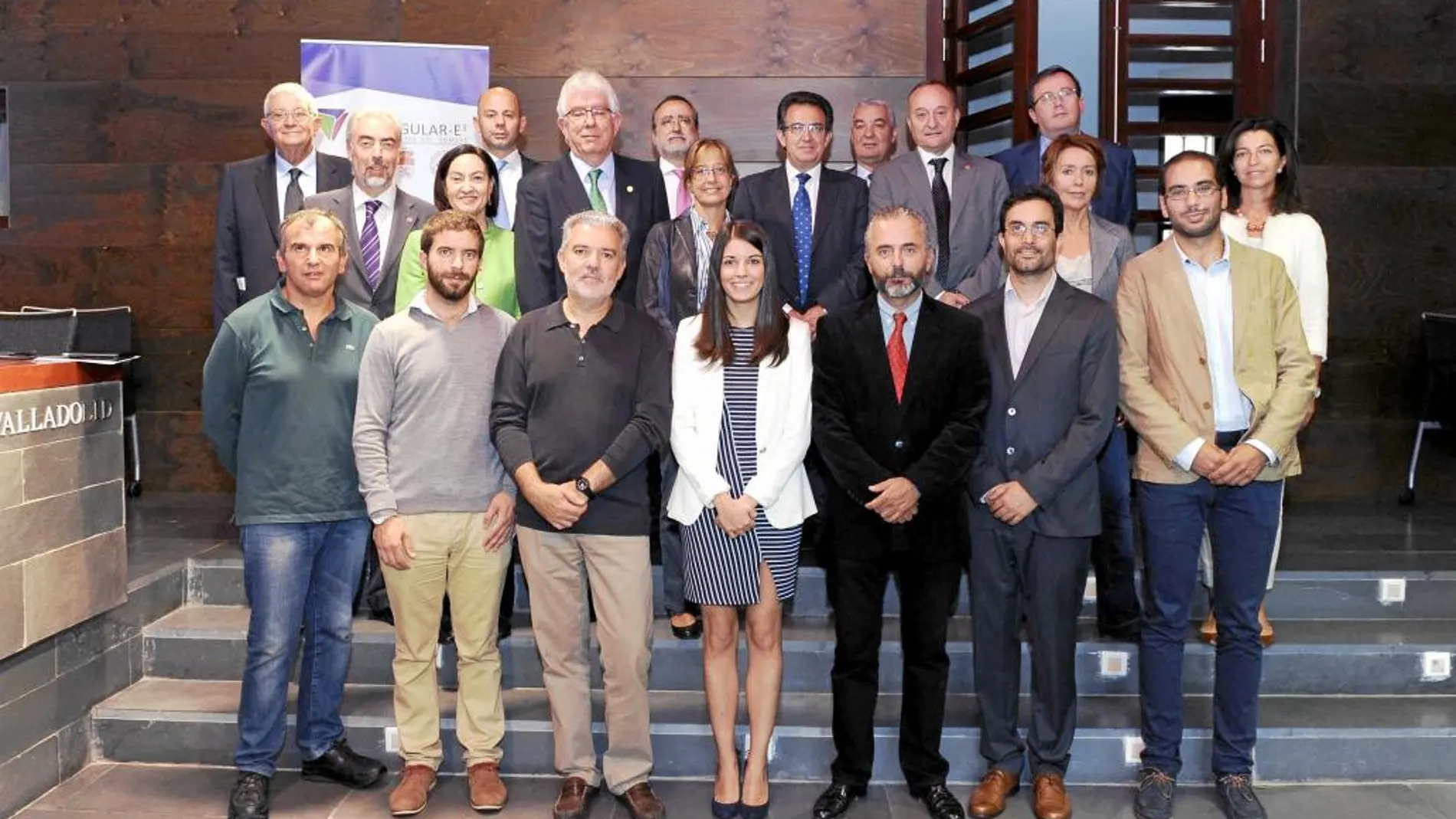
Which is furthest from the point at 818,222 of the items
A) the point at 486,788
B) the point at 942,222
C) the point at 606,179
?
the point at 486,788

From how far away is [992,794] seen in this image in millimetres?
3541

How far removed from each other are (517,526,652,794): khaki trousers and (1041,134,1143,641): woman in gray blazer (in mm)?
1648

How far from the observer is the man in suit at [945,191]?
14.3 ft

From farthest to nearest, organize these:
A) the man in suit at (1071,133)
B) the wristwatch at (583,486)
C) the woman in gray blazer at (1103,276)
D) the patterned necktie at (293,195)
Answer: the patterned necktie at (293,195) < the man in suit at (1071,133) < the woman in gray blazer at (1103,276) < the wristwatch at (583,486)

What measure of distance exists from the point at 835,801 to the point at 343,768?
1550mm

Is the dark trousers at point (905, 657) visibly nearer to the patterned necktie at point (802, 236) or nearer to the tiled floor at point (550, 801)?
the tiled floor at point (550, 801)

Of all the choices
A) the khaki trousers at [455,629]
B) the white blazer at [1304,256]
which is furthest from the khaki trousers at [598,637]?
the white blazer at [1304,256]

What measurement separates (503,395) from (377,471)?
0.43 meters

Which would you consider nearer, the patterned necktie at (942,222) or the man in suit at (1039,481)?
the man in suit at (1039,481)

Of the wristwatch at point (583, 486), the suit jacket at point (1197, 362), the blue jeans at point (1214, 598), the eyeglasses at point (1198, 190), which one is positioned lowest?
the blue jeans at point (1214, 598)

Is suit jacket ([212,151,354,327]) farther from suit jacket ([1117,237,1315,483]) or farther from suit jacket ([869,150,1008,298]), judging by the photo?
suit jacket ([1117,237,1315,483])

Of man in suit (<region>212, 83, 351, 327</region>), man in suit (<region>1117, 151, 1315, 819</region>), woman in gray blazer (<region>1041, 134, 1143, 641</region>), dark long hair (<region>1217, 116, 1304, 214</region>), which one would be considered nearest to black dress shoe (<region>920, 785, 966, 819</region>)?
man in suit (<region>1117, 151, 1315, 819</region>)

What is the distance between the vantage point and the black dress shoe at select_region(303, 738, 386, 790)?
12.3 ft

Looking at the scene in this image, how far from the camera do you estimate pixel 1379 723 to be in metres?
3.93
